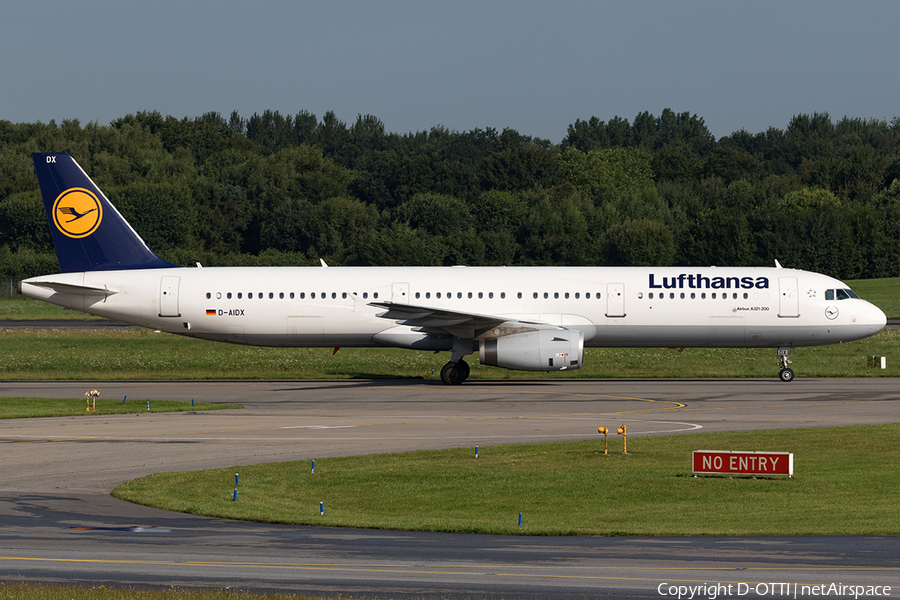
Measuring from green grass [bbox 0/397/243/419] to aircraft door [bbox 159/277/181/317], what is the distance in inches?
246

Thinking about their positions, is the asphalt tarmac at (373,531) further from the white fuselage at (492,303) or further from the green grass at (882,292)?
the green grass at (882,292)

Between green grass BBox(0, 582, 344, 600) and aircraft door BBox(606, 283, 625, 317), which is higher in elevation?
aircraft door BBox(606, 283, 625, 317)

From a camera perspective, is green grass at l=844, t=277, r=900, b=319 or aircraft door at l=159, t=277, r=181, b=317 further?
green grass at l=844, t=277, r=900, b=319

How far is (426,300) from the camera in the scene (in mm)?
41812

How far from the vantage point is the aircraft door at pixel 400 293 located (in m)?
41.7

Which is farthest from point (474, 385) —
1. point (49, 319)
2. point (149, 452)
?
point (49, 319)

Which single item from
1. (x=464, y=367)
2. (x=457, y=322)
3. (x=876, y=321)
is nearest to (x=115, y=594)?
(x=457, y=322)

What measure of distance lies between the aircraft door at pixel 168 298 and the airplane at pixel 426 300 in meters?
0.04

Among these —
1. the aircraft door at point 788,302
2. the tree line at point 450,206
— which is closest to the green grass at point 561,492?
the aircraft door at point 788,302

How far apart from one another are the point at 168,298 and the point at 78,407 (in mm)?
8590

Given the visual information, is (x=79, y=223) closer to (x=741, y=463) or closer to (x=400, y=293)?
(x=400, y=293)

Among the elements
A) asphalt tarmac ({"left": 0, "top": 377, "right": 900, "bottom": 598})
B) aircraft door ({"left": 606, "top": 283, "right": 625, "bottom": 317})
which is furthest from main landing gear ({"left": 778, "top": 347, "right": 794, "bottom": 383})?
aircraft door ({"left": 606, "top": 283, "right": 625, "bottom": 317})

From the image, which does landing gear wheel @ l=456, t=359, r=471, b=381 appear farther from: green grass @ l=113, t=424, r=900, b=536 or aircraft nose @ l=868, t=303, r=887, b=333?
green grass @ l=113, t=424, r=900, b=536

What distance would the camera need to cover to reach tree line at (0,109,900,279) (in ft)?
353
